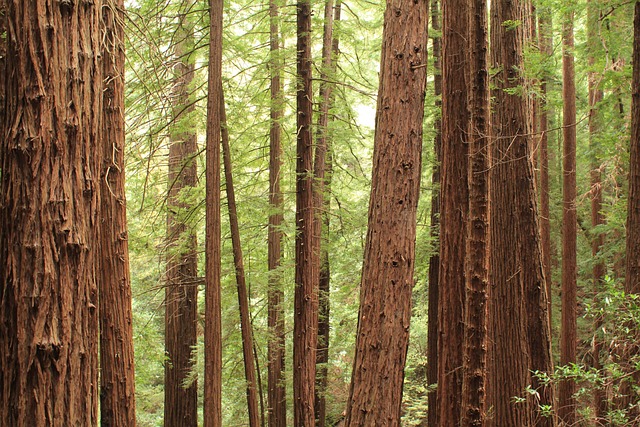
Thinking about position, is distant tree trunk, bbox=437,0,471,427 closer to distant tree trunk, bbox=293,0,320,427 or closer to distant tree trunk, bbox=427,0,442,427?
distant tree trunk, bbox=293,0,320,427

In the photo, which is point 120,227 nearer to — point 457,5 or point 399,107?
point 399,107

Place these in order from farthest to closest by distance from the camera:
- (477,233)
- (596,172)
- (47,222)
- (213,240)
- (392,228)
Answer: (596,172), (213,240), (477,233), (392,228), (47,222)

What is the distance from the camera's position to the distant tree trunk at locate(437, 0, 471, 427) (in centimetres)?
718

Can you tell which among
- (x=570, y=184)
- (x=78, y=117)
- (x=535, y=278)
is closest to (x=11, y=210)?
(x=78, y=117)

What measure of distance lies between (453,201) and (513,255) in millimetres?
1480

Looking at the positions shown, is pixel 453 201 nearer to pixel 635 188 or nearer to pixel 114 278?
pixel 635 188

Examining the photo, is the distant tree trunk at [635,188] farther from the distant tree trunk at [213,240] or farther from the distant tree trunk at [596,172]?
the distant tree trunk at [213,240]

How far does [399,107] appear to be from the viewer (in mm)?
5352

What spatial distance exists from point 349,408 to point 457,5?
5.33m

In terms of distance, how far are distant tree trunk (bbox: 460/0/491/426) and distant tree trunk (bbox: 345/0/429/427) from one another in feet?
6.14

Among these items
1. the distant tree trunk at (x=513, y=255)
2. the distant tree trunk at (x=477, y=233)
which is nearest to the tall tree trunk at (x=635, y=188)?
the distant tree trunk at (x=513, y=255)

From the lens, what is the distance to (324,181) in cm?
1310

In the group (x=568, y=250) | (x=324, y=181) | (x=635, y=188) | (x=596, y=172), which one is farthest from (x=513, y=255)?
(x=596, y=172)

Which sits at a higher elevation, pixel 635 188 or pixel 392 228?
pixel 635 188
